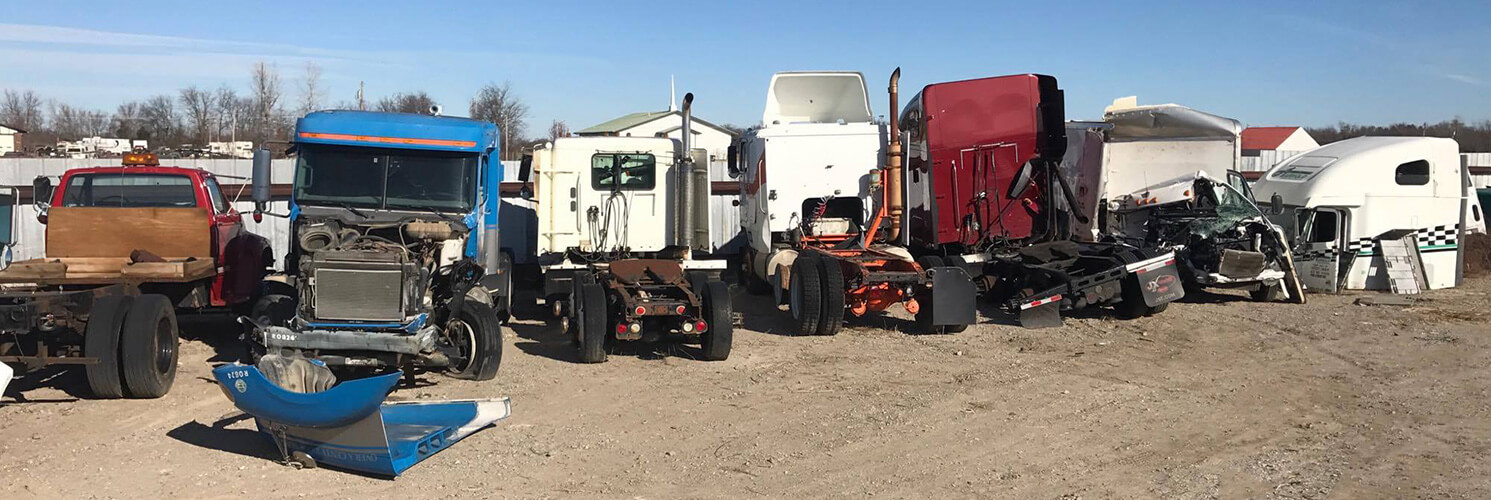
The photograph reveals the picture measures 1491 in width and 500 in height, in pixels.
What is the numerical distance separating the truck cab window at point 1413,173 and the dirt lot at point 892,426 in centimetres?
569

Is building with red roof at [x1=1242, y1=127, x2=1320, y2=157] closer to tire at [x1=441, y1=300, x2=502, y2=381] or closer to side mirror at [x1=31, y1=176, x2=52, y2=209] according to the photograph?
tire at [x1=441, y1=300, x2=502, y2=381]

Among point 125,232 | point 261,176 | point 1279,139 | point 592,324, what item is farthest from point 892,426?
point 1279,139

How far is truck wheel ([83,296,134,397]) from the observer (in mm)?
9016

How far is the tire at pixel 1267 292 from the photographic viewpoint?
16.0 meters

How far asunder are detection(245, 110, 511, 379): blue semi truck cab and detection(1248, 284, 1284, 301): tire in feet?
33.9

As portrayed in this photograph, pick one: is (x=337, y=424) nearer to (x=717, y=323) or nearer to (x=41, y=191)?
(x=717, y=323)

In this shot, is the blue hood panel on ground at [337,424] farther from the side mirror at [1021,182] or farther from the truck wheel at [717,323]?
the side mirror at [1021,182]

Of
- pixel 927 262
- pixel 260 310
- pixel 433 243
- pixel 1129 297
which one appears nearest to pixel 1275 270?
pixel 1129 297

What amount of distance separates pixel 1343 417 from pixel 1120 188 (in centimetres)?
1149

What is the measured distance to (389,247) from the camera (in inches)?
399

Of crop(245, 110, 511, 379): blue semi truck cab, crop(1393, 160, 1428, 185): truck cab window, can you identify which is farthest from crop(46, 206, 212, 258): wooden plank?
crop(1393, 160, 1428, 185): truck cab window

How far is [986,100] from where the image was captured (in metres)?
15.3

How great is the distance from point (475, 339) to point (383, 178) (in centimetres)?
227

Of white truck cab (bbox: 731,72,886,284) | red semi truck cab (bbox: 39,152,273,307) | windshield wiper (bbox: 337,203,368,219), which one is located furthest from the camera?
white truck cab (bbox: 731,72,886,284)
